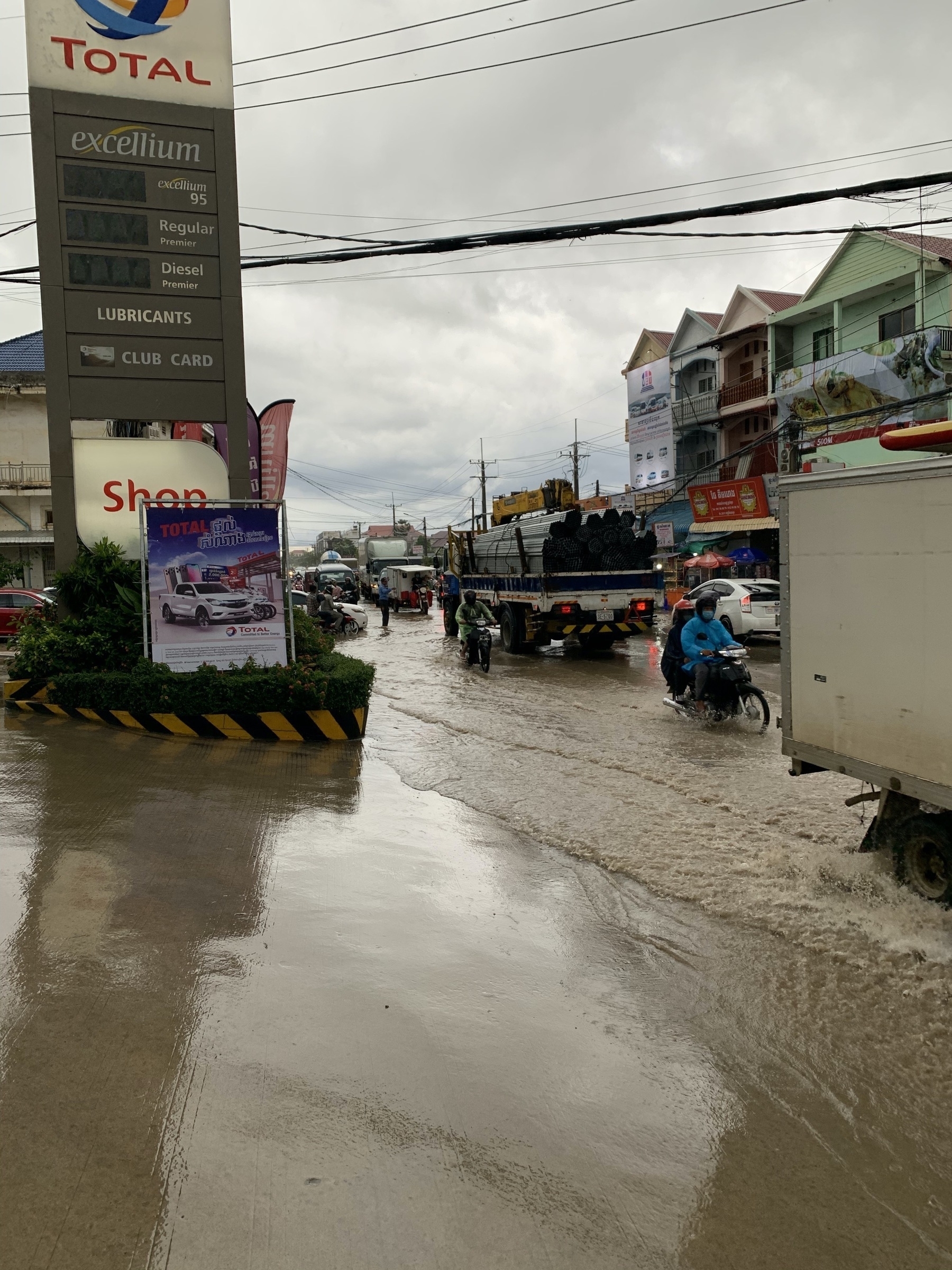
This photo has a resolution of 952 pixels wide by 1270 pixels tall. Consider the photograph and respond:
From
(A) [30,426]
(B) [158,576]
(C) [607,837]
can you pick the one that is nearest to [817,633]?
(C) [607,837]

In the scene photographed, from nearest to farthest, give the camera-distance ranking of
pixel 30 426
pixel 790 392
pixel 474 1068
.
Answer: pixel 474 1068 < pixel 790 392 < pixel 30 426

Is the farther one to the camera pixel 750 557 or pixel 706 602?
pixel 750 557

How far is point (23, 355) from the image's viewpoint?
138ft

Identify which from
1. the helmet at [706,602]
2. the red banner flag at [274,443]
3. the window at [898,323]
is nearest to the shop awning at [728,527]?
the window at [898,323]

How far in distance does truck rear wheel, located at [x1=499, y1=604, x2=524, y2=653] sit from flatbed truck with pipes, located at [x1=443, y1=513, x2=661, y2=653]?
0.02 metres

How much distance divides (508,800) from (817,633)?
3.29 metres

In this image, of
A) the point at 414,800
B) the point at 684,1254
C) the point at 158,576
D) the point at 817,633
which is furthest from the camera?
the point at 158,576

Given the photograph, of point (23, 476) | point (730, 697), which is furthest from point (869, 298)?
point (23, 476)

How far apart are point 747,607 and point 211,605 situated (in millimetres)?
12484

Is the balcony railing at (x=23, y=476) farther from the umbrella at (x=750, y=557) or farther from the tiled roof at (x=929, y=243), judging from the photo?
the tiled roof at (x=929, y=243)

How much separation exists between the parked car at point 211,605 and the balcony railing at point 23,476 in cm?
3364

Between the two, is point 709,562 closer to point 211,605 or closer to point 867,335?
point 867,335

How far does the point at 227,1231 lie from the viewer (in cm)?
262

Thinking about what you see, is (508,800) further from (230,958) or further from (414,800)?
(230,958)
